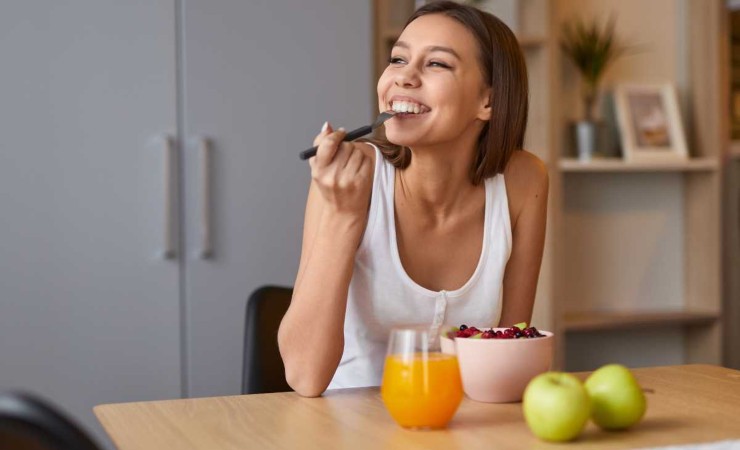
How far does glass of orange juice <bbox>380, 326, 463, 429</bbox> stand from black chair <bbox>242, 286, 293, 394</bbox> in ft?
2.16

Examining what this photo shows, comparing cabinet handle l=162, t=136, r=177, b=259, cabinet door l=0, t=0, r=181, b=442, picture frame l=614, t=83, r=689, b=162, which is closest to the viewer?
cabinet door l=0, t=0, r=181, b=442

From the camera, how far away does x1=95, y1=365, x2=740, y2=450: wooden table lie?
45.0 inches

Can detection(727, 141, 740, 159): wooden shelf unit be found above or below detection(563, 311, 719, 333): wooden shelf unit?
above

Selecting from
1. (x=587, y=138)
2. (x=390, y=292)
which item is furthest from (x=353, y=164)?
(x=587, y=138)

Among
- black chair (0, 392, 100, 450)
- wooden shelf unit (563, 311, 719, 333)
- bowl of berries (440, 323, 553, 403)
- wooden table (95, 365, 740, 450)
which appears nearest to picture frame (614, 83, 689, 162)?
wooden shelf unit (563, 311, 719, 333)

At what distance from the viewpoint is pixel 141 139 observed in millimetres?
2570

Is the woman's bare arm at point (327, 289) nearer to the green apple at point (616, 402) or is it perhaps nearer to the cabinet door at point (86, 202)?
the green apple at point (616, 402)

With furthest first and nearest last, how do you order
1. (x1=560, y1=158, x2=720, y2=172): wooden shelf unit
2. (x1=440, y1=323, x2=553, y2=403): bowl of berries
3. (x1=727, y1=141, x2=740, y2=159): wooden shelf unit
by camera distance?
(x1=727, y1=141, x2=740, y2=159): wooden shelf unit, (x1=560, y1=158, x2=720, y2=172): wooden shelf unit, (x1=440, y1=323, x2=553, y2=403): bowl of berries

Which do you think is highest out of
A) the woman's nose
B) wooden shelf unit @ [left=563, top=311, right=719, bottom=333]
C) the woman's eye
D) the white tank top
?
the woman's eye

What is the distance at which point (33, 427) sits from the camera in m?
0.61

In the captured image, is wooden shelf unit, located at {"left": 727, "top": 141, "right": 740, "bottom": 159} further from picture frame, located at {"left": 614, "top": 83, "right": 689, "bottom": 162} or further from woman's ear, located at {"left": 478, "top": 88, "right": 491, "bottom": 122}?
woman's ear, located at {"left": 478, "top": 88, "right": 491, "bottom": 122}

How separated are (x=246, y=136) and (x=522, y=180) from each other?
1021 millimetres

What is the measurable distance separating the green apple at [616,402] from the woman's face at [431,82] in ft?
1.99

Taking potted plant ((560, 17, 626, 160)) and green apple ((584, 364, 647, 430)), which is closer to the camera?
green apple ((584, 364, 647, 430))
